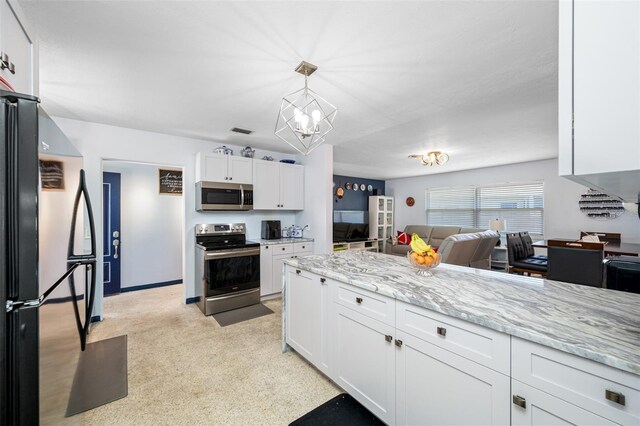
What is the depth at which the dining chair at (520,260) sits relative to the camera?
388cm

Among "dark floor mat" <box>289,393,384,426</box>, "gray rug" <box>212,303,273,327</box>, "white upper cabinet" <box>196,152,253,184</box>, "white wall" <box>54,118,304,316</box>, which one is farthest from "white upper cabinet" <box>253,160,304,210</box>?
"dark floor mat" <box>289,393,384,426</box>

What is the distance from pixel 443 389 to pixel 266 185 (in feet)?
11.5

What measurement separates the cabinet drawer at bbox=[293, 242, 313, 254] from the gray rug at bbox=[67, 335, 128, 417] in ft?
7.63

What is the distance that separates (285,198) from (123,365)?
9.31 ft

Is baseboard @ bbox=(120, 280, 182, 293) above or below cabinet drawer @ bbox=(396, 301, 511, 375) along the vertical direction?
below

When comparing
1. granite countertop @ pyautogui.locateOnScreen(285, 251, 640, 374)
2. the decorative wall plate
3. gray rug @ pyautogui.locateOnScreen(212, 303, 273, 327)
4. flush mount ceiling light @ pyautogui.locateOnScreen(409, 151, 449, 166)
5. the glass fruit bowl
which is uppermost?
flush mount ceiling light @ pyautogui.locateOnScreen(409, 151, 449, 166)

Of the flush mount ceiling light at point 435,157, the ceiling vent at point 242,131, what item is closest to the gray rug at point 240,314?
the ceiling vent at point 242,131

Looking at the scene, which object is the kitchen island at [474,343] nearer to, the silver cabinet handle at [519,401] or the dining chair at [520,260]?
the silver cabinet handle at [519,401]

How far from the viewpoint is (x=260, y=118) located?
306 cm

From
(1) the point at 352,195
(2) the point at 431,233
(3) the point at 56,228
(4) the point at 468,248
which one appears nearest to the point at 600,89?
(3) the point at 56,228

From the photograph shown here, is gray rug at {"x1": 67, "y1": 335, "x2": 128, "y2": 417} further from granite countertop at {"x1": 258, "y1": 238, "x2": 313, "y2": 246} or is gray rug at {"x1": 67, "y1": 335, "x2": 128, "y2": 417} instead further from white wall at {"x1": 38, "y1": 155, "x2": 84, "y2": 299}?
granite countertop at {"x1": 258, "y1": 238, "x2": 313, "y2": 246}

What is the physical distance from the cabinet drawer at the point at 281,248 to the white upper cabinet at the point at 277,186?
620 millimetres

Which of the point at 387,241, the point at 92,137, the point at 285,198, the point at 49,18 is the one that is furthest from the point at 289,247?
the point at 387,241

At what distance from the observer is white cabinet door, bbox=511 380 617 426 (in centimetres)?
89
